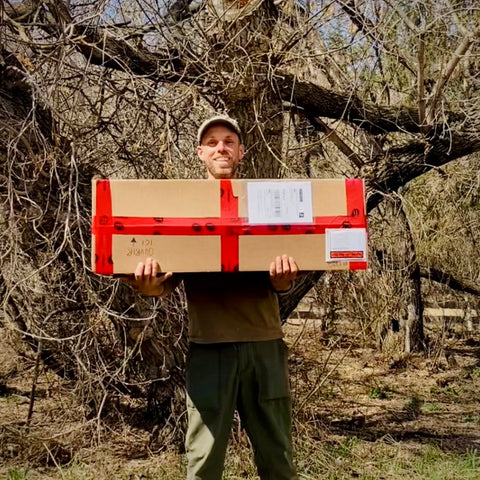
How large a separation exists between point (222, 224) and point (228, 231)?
34 millimetres

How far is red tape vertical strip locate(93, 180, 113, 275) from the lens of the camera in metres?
2.44

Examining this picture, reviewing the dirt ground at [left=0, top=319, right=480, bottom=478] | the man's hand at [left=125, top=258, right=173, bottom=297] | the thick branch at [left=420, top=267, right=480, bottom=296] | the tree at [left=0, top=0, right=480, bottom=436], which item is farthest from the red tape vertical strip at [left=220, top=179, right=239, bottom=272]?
the thick branch at [left=420, top=267, right=480, bottom=296]

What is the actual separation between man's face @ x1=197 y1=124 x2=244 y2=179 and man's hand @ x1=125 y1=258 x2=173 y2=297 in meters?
0.44

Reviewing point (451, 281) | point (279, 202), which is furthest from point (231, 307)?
point (451, 281)

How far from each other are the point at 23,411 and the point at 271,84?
118 inches

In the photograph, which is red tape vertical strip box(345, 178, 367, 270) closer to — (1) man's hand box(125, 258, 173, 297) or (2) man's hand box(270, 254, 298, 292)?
(2) man's hand box(270, 254, 298, 292)

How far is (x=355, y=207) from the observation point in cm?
254

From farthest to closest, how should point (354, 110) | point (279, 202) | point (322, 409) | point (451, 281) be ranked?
point (451, 281)
point (322, 409)
point (354, 110)
point (279, 202)

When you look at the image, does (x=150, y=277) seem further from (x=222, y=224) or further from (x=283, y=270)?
(x=283, y=270)

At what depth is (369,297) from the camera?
20.3 feet

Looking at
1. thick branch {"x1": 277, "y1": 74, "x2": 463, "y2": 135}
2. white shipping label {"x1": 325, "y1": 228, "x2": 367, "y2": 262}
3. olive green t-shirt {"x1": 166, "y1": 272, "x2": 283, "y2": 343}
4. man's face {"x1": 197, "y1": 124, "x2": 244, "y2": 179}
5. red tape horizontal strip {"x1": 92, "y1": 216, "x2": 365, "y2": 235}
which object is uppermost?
thick branch {"x1": 277, "y1": 74, "x2": 463, "y2": 135}

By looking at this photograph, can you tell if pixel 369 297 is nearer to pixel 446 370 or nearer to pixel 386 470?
pixel 446 370

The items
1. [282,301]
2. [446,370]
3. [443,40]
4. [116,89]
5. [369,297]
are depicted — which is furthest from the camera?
[446,370]

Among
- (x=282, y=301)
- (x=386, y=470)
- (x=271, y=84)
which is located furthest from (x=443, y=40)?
(x=386, y=470)
